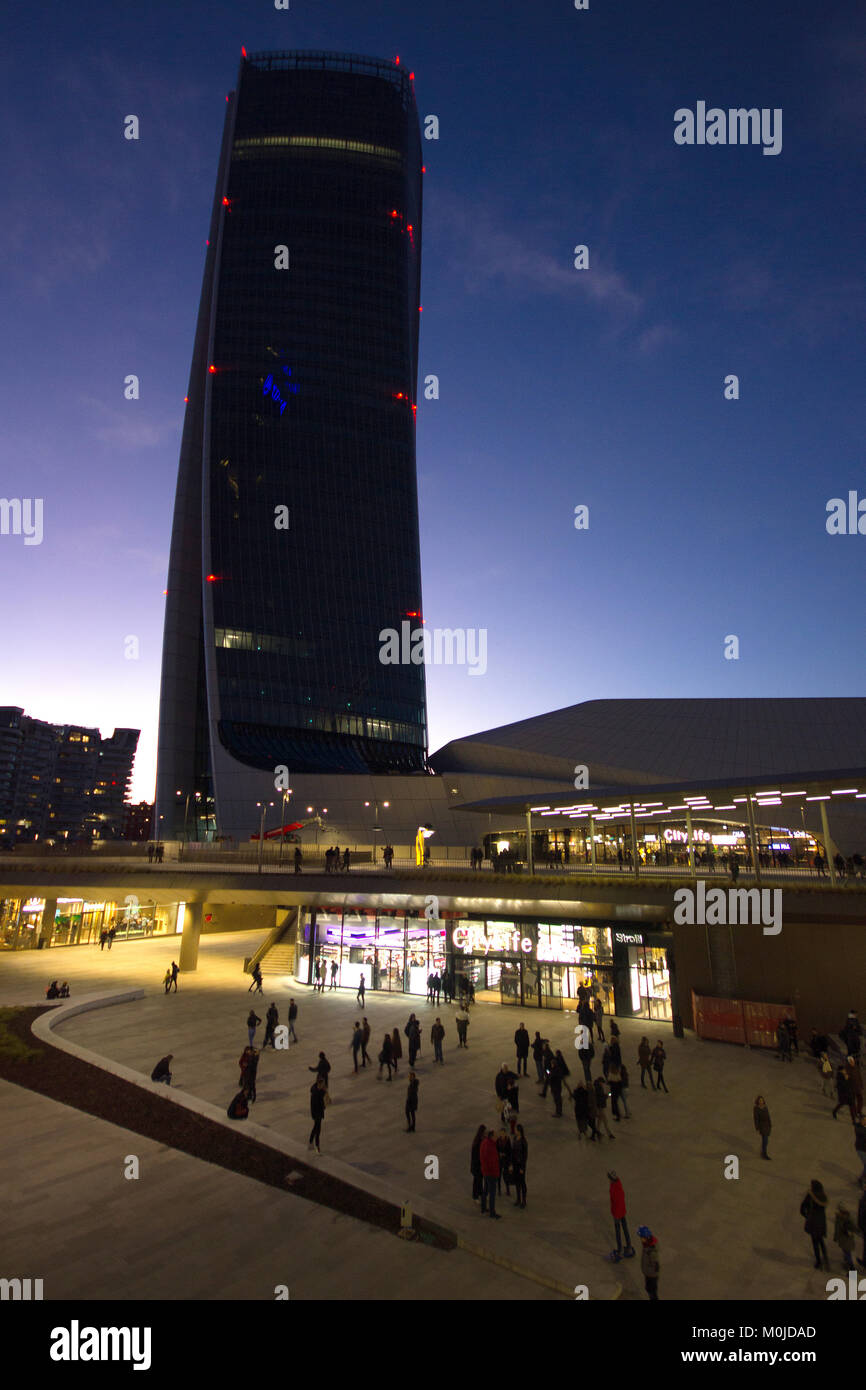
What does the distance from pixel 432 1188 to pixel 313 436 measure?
3749 inches

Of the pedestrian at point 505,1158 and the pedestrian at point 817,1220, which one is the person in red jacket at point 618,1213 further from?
the pedestrian at point 817,1220

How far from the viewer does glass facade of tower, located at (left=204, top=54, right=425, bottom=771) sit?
84188 millimetres

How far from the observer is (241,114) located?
108 m

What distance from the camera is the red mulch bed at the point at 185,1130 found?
453 inches

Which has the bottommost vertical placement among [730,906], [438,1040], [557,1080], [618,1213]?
[438,1040]

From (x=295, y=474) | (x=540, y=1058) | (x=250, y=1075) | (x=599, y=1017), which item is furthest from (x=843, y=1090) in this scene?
(x=295, y=474)

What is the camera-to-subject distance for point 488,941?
28.8 m

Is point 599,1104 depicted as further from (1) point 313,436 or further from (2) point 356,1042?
(1) point 313,436

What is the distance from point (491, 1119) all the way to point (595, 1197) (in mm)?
4190

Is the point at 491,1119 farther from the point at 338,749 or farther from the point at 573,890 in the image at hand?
the point at 338,749

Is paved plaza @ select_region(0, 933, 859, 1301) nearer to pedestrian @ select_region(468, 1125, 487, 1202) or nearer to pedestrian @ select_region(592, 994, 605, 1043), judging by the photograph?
pedestrian @ select_region(468, 1125, 487, 1202)

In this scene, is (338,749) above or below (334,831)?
above

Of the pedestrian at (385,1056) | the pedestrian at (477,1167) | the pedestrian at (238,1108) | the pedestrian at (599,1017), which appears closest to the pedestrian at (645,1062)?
the pedestrian at (599,1017)

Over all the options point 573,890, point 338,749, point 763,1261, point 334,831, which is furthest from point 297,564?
point 763,1261
